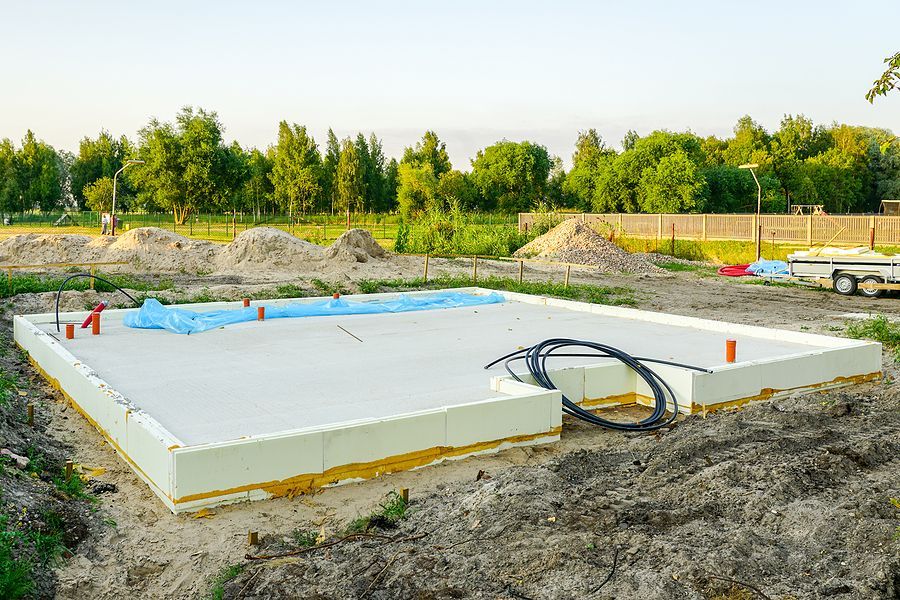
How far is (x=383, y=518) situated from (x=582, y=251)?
73.2 ft

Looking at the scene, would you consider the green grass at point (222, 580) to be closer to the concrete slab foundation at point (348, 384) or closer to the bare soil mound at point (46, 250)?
the concrete slab foundation at point (348, 384)

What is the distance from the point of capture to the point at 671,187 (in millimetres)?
47094

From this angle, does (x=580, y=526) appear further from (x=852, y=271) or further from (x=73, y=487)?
(x=852, y=271)

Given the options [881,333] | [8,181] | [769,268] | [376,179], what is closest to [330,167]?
[376,179]

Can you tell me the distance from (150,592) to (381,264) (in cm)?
1935

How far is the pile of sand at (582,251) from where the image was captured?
2531 cm

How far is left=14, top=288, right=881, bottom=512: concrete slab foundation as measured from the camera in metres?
5.20

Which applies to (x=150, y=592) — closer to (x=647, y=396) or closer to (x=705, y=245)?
(x=647, y=396)

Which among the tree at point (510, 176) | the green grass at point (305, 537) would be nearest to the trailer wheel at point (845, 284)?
the green grass at point (305, 537)

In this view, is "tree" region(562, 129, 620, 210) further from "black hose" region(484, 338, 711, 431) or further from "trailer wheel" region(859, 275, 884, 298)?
"black hose" region(484, 338, 711, 431)

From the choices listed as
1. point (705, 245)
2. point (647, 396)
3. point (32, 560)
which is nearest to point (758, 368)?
point (647, 396)

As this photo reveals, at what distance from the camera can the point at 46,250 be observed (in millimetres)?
24469

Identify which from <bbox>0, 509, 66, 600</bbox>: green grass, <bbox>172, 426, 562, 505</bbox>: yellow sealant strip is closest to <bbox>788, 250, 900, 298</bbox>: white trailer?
<bbox>172, 426, 562, 505</bbox>: yellow sealant strip

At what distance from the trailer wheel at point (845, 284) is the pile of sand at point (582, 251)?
6.99m
